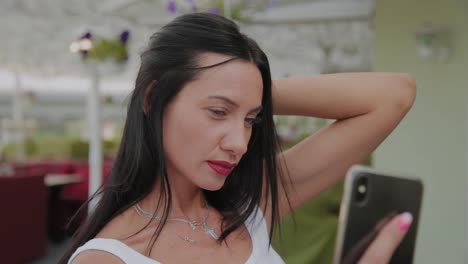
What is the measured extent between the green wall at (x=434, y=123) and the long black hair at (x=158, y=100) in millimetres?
3360

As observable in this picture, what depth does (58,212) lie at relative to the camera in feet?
22.4

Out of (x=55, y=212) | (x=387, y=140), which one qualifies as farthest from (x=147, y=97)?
(x=55, y=212)

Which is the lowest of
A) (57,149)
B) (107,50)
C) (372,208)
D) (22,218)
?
(57,149)

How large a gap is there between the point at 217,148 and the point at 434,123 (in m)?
3.57

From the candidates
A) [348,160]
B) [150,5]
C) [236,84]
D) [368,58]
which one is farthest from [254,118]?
[368,58]

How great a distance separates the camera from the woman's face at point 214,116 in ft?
2.60

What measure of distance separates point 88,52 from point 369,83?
329 cm

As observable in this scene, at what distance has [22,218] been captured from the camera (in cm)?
523

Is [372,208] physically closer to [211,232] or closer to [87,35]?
[211,232]

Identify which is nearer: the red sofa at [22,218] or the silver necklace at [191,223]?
the silver necklace at [191,223]

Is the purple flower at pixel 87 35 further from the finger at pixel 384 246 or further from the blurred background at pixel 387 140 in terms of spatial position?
the finger at pixel 384 246

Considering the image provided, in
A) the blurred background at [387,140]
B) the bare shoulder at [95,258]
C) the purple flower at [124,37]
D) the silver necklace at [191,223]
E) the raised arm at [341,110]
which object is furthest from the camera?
the purple flower at [124,37]

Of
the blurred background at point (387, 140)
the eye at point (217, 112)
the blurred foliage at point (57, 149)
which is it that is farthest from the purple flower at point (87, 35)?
the blurred foliage at point (57, 149)

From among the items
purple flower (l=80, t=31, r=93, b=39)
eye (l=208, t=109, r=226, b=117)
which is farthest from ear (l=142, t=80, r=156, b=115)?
purple flower (l=80, t=31, r=93, b=39)
